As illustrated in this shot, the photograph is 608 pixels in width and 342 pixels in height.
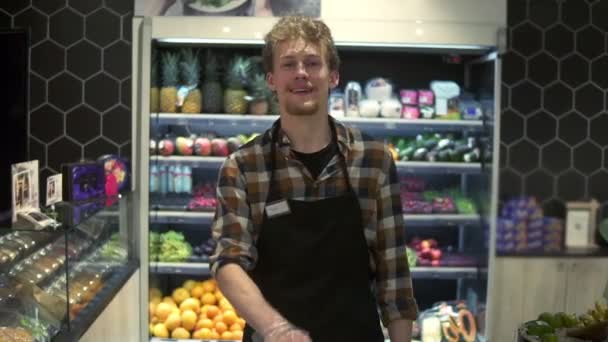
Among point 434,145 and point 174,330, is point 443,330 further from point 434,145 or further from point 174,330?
point 174,330

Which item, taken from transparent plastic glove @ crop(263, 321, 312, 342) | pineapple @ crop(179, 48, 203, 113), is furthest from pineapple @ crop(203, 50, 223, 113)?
transparent plastic glove @ crop(263, 321, 312, 342)

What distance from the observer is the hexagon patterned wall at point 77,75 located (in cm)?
456

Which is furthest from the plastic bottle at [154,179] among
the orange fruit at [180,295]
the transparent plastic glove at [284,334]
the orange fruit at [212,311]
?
the transparent plastic glove at [284,334]

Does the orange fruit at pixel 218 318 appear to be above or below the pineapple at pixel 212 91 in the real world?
below

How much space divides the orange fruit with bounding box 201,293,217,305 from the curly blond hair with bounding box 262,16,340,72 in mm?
2543

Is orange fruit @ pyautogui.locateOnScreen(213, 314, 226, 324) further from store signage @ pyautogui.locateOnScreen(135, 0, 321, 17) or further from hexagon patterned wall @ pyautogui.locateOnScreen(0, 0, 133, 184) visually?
store signage @ pyautogui.locateOnScreen(135, 0, 321, 17)

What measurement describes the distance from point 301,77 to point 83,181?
179 cm

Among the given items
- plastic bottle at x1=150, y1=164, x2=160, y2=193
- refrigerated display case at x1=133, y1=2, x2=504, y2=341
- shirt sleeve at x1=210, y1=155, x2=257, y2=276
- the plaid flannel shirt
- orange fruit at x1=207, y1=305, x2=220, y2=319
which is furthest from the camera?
orange fruit at x1=207, y1=305, x2=220, y2=319

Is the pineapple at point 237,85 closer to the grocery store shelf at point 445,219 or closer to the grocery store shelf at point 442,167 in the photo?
the grocery store shelf at point 442,167

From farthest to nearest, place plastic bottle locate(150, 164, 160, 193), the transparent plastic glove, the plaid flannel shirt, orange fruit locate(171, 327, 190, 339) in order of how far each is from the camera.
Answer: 1. orange fruit locate(171, 327, 190, 339)
2. plastic bottle locate(150, 164, 160, 193)
3. the plaid flannel shirt
4. the transparent plastic glove

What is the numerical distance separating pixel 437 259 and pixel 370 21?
142 centimetres

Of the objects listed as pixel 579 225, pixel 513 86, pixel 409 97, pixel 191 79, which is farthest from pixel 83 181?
pixel 579 225

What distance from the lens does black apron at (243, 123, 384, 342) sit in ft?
7.10

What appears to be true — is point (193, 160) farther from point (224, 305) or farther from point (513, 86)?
point (513, 86)
